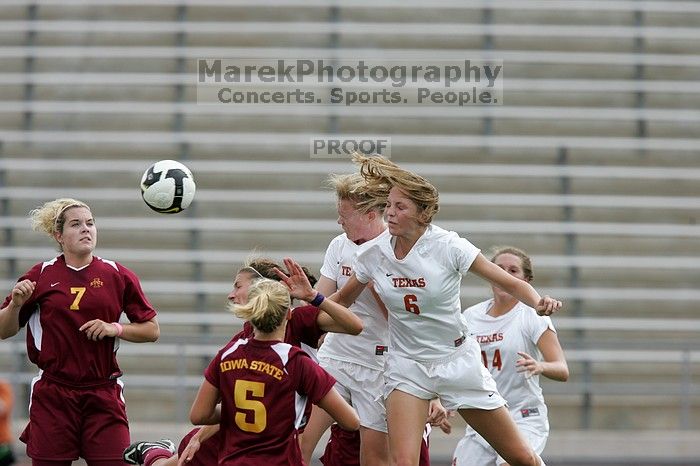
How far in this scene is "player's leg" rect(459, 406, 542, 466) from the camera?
5.44 m

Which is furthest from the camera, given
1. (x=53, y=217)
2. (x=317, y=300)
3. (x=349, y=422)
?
(x=53, y=217)

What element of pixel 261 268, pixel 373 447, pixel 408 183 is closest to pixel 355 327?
pixel 261 268

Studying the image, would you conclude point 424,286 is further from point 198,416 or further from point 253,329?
point 198,416

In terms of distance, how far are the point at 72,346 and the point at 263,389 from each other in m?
1.59

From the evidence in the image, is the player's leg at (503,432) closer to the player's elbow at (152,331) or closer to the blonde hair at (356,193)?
the blonde hair at (356,193)

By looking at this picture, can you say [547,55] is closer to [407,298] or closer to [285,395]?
[407,298]

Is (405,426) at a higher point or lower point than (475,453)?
higher

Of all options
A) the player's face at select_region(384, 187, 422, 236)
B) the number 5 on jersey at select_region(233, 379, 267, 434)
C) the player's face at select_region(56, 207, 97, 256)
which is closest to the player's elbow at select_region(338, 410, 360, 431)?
the number 5 on jersey at select_region(233, 379, 267, 434)

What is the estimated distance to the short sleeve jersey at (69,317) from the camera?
5.84 m

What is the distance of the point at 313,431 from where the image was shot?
601 cm

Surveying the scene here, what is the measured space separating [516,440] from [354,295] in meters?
1.08

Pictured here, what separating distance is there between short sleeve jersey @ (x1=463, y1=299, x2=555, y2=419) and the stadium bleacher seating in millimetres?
5478

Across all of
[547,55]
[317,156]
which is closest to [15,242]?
[317,156]

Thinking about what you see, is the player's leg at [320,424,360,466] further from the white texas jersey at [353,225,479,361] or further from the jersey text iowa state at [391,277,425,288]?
the jersey text iowa state at [391,277,425,288]
